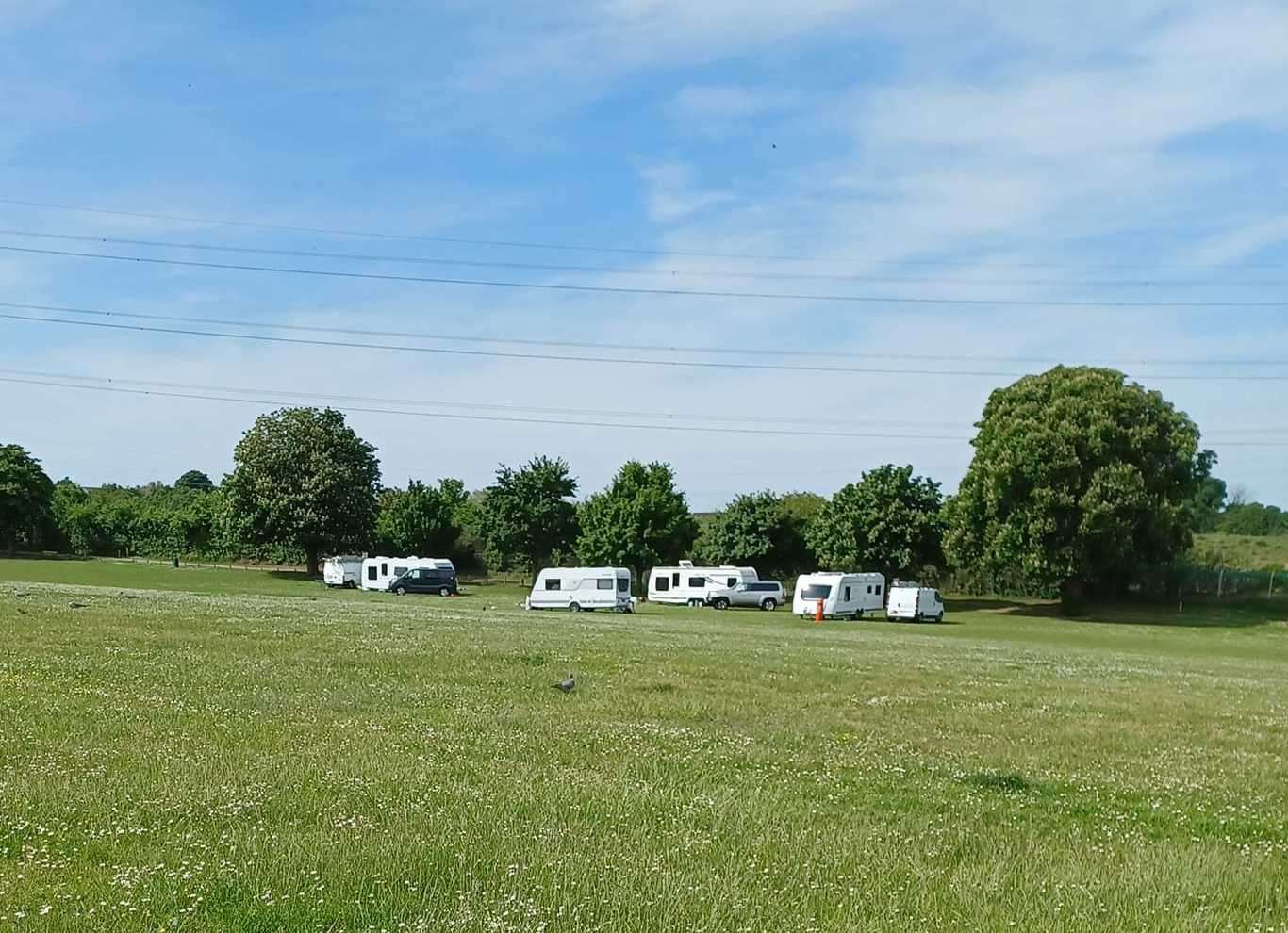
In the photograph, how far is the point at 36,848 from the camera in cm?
793

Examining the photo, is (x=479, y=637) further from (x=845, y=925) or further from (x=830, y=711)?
(x=845, y=925)

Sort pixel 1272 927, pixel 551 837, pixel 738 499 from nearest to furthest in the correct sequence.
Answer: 1. pixel 1272 927
2. pixel 551 837
3. pixel 738 499

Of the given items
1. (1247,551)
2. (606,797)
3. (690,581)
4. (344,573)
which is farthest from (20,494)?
(606,797)

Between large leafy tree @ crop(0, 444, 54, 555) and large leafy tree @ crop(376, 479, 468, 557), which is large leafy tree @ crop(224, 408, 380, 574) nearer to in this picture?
large leafy tree @ crop(376, 479, 468, 557)

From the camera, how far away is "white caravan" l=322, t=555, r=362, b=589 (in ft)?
281

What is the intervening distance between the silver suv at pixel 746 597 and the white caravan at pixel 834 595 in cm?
1172

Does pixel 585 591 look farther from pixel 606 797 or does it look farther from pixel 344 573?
pixel 606 797

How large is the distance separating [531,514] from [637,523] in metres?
9.37

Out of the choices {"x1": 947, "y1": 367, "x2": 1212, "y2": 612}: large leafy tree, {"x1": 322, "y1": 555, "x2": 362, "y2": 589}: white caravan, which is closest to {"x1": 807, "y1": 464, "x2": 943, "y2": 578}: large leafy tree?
{"x1": 947, "y1": 367, "x2": 1212, "y2": 612}: large leafy tree

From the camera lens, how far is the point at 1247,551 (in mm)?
97812

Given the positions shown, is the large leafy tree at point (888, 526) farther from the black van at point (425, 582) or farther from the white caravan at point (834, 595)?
the black van at point (425, 582)

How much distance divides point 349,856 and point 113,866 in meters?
1.41

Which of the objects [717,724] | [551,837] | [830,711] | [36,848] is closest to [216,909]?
[36,848]

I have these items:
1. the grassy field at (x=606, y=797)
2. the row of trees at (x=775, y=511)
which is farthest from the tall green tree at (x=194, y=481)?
the grassy field at (x=606, y=797)
